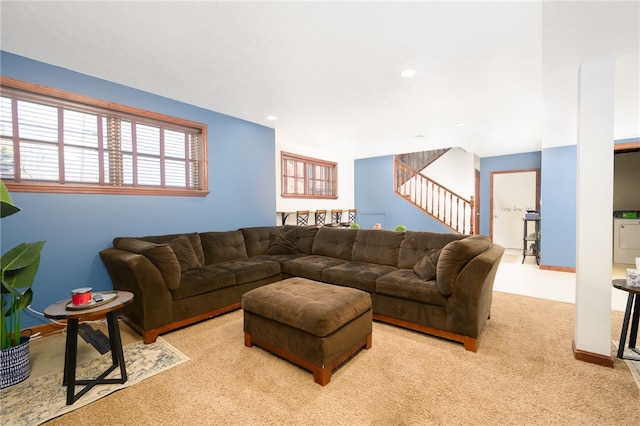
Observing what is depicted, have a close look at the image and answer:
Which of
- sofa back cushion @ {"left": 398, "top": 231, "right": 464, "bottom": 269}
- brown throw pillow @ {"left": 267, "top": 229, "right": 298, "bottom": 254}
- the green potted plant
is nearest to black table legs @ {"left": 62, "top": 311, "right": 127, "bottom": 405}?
the green potted plant

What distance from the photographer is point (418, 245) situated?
3.38m

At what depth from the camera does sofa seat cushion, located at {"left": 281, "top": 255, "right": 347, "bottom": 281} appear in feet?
11.5

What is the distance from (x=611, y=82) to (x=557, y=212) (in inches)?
156

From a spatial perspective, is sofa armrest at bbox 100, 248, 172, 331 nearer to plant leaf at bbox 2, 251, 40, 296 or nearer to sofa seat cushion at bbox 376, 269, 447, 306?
plant leaf at bbox 2, 251, 40, 296

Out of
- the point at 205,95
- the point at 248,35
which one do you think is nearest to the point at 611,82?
the point at 248,35

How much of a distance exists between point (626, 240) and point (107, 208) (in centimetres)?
936

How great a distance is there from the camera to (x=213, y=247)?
3.73 meters

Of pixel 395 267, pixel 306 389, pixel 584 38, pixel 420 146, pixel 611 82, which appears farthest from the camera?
pixel 420 146

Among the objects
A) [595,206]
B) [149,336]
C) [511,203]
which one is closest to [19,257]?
[149,336]

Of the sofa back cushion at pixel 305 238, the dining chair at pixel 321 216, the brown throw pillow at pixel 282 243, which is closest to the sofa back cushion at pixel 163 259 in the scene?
the brown throw pillow at pixel 282 243

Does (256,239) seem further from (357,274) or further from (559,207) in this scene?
(559,207)

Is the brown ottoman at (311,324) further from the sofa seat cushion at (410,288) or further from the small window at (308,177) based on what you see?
the small window at (308,177)

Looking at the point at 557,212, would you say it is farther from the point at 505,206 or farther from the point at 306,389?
the point at 306,389

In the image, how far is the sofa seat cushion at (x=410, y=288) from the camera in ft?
8.46
